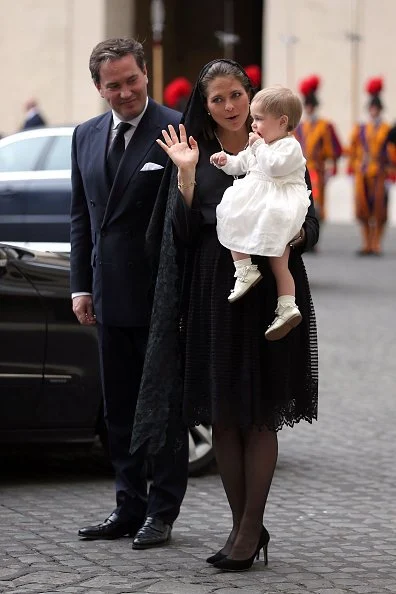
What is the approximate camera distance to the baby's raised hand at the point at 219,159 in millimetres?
5973

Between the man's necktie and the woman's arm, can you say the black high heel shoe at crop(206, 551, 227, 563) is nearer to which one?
the woman's arm

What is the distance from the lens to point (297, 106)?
595 centimetres

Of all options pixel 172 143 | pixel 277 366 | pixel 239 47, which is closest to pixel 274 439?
pixel 277 366

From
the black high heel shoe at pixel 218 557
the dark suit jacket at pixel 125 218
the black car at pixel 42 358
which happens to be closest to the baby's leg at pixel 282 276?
the dark suit jacket at pixel 125 218

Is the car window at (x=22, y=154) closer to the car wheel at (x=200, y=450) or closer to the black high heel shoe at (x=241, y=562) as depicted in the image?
the car wheel at (x=200, y=450)

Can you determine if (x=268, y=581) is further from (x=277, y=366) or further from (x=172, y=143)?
(x=172, y=143)

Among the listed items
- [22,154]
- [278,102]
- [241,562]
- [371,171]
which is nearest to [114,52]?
[278,102]

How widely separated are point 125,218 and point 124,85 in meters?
0.50

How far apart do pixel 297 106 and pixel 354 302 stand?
11528mm

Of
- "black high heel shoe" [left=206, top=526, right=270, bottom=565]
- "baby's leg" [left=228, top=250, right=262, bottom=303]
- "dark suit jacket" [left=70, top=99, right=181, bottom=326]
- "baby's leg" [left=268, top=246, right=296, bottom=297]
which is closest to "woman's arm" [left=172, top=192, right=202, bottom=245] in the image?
"baby's leg" [left=228, top=250, right=262, bottom=303]

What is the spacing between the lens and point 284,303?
5859mm

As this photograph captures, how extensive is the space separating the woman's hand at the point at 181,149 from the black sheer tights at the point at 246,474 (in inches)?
37.1

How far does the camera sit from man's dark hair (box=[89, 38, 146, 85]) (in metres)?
6.38

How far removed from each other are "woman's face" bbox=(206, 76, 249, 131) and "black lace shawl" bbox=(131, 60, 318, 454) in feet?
0.29
